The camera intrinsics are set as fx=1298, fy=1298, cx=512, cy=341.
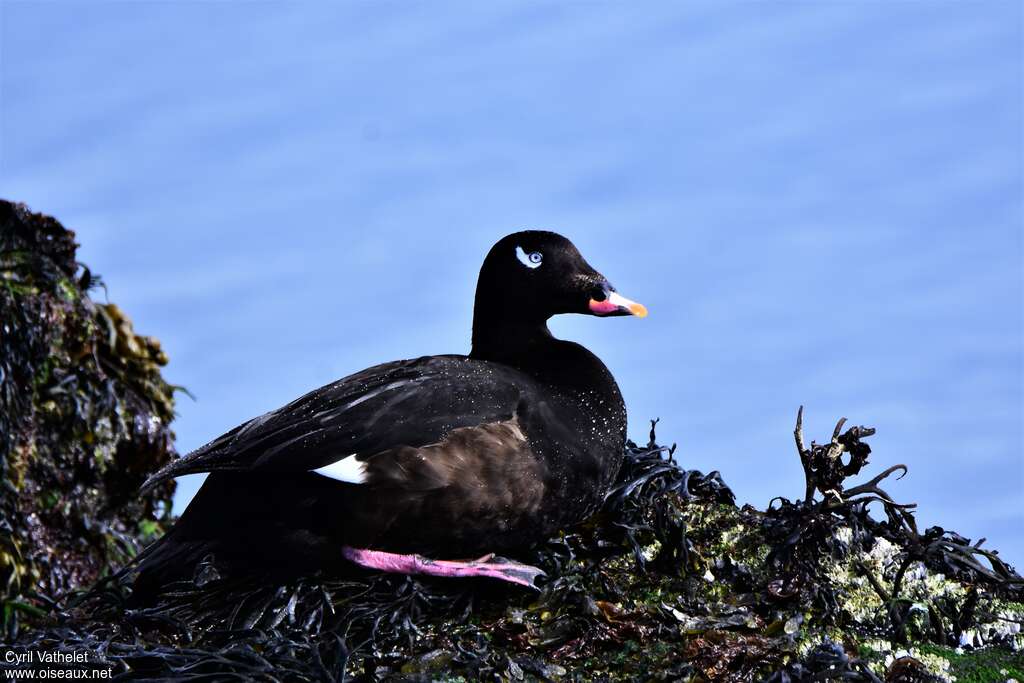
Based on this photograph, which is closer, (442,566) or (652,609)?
(652,609)

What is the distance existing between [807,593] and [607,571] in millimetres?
772

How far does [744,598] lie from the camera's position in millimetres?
4961

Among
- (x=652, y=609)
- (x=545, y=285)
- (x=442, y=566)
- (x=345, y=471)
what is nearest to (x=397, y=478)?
(x=345, y=471)

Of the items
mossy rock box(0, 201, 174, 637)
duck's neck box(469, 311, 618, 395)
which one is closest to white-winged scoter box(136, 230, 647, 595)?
duck's neck box(469, 311, 618, 395)

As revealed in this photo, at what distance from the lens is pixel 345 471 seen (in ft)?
16.2

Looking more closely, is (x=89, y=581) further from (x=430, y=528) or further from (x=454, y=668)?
(x=454, y=668)

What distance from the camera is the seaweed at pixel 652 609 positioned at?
445 cm

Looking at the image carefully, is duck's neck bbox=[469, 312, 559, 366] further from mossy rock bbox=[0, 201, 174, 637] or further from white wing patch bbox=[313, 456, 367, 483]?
mossy rock bbox=[0, 201, 174, 637]

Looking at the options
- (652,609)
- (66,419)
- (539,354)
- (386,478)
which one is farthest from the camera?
(66,419)

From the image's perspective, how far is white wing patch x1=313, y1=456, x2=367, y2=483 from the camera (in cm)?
495

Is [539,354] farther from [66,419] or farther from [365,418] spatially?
Result: [66,419]

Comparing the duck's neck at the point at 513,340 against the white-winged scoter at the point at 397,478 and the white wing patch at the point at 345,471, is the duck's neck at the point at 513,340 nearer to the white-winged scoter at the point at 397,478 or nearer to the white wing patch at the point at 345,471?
the white-winged scoter at the point at 397,478

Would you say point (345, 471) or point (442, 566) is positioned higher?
point (345, 471)

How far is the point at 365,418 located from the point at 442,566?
0.65m
